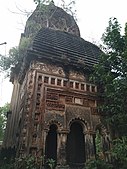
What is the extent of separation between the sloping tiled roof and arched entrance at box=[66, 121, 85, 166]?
3.80 metres

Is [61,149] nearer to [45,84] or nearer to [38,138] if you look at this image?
[38,138]

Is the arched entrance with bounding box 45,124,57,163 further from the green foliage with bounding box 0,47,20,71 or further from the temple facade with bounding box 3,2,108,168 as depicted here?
the green foliage with bounding box 0,47,20,71

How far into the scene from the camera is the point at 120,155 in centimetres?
824

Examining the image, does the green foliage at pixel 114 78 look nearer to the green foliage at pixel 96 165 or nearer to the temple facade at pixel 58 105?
the temple facade at pixel 58 105

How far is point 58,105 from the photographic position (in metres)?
10.0

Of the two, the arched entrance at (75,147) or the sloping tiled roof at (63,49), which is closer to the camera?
the arched entrance at (75,147)

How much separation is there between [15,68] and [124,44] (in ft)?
32.6

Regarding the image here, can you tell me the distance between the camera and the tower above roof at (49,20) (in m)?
17.5

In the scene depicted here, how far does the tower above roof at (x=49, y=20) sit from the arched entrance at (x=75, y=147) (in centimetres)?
968

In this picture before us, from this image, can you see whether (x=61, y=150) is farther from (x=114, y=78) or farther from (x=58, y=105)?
(x=114, y=78)

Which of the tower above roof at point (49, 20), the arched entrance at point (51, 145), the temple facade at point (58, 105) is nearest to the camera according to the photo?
the temple facade at point (58, 105)

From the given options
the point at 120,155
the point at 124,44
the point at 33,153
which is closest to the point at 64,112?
the point at 33,153

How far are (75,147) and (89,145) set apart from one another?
181cm

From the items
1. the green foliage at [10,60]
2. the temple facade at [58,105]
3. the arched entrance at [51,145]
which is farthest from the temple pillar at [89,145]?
the green foliage at [10,60]
